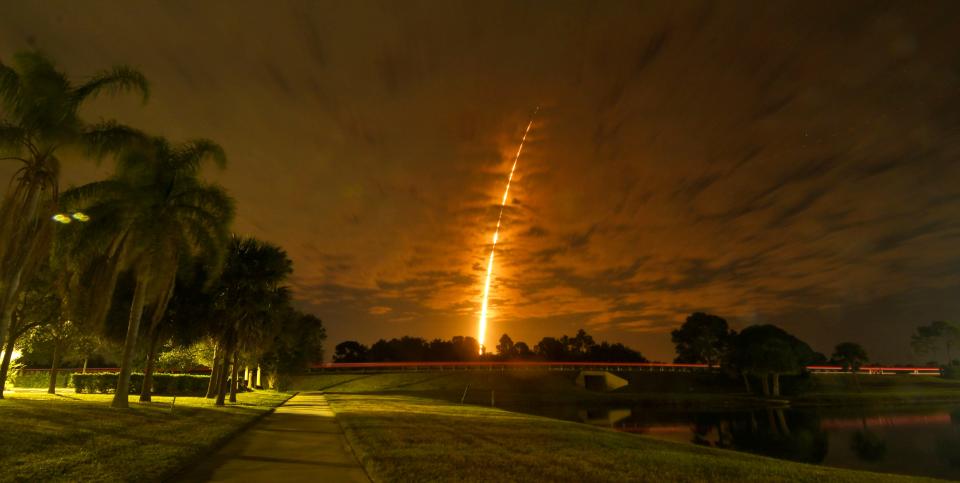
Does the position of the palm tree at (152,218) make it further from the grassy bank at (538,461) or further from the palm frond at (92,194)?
the grassy bank at (538,461)

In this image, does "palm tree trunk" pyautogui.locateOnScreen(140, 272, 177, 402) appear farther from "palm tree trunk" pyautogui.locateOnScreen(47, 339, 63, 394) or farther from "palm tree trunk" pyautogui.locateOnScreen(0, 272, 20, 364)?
"palm tree trunk" pyautogui.locateOnScreen(47, 339, 63, 394)

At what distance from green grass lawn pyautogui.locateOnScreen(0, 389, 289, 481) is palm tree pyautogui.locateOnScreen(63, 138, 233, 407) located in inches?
181

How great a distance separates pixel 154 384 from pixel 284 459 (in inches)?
1523

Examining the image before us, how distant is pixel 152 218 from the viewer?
25.0 meters

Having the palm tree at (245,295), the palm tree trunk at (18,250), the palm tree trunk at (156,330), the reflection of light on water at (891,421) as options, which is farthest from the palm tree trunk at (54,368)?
the reflection of light on water at (891,421)

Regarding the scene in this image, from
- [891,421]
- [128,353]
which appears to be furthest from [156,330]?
Answer: [891,421]

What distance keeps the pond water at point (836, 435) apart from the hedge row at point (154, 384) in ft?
117

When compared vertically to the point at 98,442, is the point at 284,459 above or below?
below

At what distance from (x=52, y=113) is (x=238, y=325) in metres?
→ 17.7

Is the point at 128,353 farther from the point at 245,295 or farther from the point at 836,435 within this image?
Answer: the point at 836,435

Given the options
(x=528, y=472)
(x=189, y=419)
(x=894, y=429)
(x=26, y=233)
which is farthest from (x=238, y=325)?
(x=894, y=429)

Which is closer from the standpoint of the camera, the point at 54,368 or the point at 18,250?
the point at 18,250

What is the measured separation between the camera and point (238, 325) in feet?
108

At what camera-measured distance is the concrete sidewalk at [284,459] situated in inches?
425
